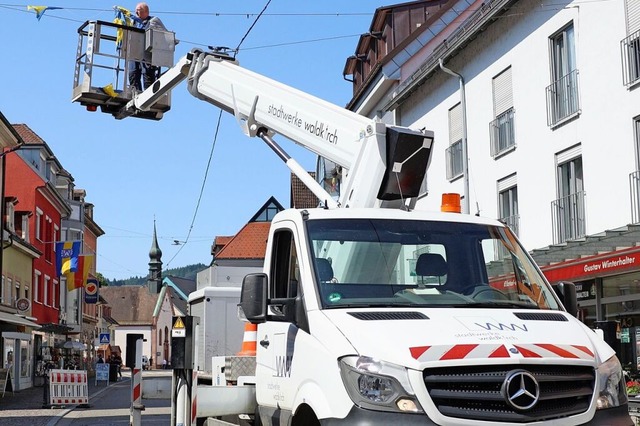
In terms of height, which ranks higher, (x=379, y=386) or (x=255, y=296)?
(x=255, y=296)

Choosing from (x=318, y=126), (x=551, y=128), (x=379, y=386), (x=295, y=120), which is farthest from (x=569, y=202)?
(x=379, y=386)

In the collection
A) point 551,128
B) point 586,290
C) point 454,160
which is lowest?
point 586,290

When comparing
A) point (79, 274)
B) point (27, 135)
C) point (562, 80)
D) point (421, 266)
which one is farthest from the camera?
point (27, 135)

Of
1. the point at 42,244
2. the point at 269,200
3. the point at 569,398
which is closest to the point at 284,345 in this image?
the point at 569,398

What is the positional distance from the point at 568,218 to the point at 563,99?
260 centimetres

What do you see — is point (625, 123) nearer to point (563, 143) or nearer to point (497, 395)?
point (563, 143)

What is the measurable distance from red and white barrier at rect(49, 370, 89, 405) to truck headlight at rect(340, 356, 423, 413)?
21723mm

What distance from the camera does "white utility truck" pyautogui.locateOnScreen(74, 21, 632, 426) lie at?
5781mm

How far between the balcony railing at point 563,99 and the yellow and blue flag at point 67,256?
25718 millimetres

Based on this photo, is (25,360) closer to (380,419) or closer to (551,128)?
(551,128)

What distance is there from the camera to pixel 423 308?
21.4ft

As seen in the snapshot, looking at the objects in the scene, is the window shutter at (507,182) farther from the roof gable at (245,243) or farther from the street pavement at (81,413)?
the roof gable at (245,243)

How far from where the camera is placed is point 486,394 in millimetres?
5773

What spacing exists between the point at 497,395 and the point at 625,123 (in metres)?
13.9
